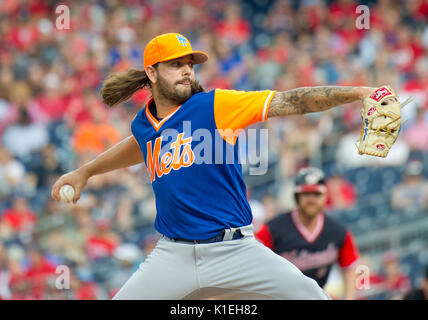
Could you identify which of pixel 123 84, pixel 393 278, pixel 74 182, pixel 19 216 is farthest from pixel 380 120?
pixel 19 216

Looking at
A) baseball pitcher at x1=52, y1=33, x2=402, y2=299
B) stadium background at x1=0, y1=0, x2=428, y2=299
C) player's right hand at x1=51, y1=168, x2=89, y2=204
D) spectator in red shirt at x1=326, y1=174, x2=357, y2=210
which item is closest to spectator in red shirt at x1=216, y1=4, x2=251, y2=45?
stadium background at x1=0, y1=0, x2=428, y2=299

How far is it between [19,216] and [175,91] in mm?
5473

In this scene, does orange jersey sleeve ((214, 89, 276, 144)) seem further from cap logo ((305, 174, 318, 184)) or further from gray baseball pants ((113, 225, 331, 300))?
cap logo ((305, 174, 318, 184))

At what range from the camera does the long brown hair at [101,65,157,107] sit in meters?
3.96

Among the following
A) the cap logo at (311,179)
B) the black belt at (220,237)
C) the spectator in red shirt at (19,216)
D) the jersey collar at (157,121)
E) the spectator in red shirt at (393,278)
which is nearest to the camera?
the black belt at (220,237)

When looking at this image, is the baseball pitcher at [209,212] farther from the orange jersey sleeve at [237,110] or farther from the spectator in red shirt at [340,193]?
the spectator in red shirt at [340,193]

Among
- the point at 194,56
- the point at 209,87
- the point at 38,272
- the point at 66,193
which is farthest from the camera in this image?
the point at 209,87

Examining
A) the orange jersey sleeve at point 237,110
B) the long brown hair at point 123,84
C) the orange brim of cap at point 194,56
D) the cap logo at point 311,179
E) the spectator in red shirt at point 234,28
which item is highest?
the spectator in red shirt at point 234,28

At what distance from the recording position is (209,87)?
10250 millimetres

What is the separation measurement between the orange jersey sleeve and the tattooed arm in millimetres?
46

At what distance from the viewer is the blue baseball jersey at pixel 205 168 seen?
3.40 metres

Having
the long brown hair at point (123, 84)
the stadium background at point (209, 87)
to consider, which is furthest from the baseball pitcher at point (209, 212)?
the stadium background at point (209, 87)

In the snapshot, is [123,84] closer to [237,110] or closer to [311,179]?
[237,110]

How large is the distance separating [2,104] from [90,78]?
132 centimetres
